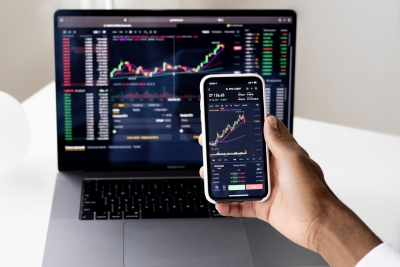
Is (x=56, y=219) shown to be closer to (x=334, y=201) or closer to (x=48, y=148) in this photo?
(x=48, y=148)

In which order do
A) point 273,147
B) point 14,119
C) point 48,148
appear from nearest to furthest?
point 273,147, point 14,119, point 48,148

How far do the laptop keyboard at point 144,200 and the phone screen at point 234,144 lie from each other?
14 cm

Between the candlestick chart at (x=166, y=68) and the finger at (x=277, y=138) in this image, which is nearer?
the finger at (x=277, y=138)

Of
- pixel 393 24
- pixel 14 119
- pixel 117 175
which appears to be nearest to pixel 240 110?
pixel 117 175

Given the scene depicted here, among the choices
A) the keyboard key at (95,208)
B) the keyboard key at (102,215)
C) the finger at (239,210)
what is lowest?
the keyboard key at (102,215)

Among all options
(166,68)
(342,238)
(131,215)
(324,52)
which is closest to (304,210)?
(342,238)

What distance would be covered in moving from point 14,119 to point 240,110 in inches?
19.9

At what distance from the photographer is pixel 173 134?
1.30 metres

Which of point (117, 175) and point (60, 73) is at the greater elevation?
point (60, 73)

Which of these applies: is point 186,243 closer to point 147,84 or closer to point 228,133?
point 228,133

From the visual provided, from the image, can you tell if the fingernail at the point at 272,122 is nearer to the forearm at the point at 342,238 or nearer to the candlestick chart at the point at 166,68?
the forearm at the point at 342,238

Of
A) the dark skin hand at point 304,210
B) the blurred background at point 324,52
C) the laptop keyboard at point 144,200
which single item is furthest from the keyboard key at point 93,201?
the blurred background at point 324,52

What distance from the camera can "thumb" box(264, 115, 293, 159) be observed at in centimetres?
100

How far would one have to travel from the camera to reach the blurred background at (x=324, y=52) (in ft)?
7.91
